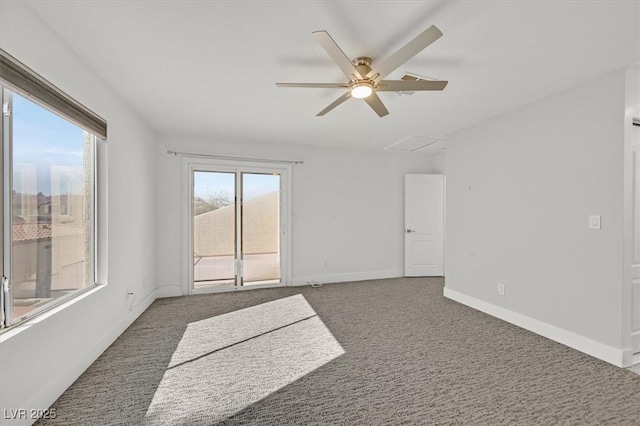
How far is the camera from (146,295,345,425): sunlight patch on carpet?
6.07ft

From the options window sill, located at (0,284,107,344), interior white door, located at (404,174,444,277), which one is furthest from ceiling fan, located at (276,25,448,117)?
interior white door, located at (404,174,444,277)

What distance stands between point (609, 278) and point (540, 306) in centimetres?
71

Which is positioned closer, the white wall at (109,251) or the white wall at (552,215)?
the white wall at (109,251)

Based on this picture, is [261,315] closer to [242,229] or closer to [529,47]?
[242,229]

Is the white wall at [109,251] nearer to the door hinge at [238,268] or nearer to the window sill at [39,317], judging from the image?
the window sill at [39,317]

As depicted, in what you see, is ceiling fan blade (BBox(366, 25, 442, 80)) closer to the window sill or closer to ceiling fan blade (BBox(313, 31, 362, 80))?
ceiling fan blade (BBox(313, 31, 362, 80))

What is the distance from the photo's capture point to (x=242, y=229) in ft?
15.6

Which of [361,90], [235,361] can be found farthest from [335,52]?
[235,361]

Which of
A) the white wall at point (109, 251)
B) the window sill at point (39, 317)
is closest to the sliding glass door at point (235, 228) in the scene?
the white wall at point (109, 251)

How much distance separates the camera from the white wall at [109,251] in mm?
1588

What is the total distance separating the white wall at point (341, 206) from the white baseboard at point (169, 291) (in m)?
0.10

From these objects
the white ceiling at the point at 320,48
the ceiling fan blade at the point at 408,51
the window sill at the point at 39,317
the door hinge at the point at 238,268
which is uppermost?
the white ceiling at the point at 320,48

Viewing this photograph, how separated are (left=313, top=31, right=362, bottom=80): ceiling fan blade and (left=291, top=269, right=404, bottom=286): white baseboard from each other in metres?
3.70

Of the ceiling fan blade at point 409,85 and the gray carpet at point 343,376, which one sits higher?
the ceiling fan blade at point 409,85
